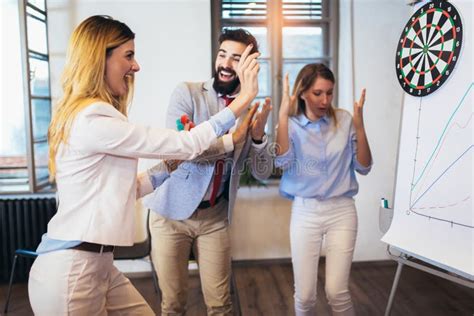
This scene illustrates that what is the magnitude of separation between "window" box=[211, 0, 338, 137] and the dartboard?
152 centimetres

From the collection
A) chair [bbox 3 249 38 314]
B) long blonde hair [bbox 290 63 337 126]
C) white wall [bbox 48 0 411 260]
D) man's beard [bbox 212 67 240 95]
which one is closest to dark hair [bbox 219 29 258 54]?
man's beard [bbox 212 67 240 95]

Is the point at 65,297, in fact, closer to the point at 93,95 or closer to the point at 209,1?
the point at 93,95

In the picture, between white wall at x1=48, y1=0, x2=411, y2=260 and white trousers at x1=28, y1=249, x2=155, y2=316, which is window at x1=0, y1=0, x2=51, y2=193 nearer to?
white wall at x1=48, y1=0, x2=411, y2=260

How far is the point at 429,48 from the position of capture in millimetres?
1941

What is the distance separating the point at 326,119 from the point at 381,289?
1.69 metres

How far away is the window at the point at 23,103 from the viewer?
9.95ft

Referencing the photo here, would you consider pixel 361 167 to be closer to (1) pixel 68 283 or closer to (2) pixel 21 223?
(1) pixel 68 283

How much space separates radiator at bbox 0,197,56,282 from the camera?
10.4 ft

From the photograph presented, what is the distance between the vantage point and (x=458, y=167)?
180 cm

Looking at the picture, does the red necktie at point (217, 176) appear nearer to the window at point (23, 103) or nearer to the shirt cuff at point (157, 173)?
the shirt cuff at point (157, 173)

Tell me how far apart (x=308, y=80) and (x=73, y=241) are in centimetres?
134

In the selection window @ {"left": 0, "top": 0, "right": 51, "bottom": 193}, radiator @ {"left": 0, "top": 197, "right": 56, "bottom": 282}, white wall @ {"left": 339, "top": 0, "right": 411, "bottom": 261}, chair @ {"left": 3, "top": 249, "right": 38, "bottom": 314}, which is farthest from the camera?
white wall @ {"left": 339, "top": 0, "right": 411, "bottom": 261}

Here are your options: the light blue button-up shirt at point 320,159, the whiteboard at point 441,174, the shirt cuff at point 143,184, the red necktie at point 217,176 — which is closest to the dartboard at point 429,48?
the whiteboard at point 441,174

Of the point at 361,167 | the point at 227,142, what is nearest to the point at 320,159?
the point at 361,167
